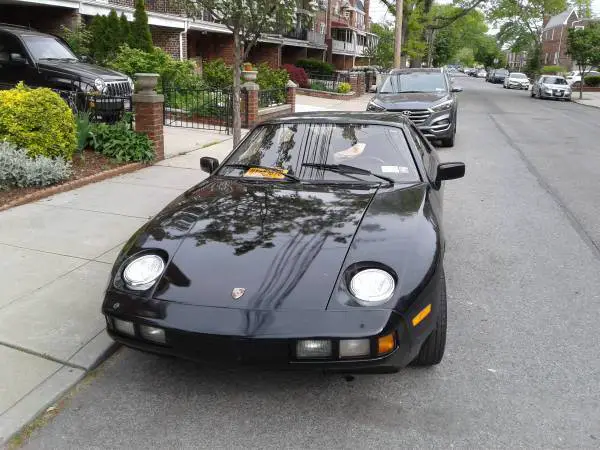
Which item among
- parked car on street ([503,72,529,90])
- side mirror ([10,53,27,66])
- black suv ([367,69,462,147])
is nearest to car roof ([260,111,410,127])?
black suv ([367,69,462,147])

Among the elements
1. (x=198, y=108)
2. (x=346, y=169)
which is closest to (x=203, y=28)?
(x=198, y=108)

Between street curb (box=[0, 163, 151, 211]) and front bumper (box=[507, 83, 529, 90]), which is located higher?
front bumper (box=[507, 83, 529, 90])

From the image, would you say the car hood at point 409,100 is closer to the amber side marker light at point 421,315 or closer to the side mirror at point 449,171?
the side mirror at point 449,171

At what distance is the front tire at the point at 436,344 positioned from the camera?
325cm

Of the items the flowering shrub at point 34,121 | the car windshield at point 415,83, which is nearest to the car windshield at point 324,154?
the flowering shrub at point 34,121

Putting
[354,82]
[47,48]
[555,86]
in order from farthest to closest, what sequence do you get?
[555,86] → [354,82] → [47,48]

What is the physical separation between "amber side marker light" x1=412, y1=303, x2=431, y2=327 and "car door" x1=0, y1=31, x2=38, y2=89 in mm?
9908

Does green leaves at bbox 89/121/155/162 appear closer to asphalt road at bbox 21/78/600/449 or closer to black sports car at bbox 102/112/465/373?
black sports car at bbox 102/112/465/373

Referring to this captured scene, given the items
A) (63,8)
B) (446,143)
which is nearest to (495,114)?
(446,143)

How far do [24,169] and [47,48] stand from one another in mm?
5431

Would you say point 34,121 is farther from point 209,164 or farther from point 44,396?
point 44,396

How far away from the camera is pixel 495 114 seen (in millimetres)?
22047

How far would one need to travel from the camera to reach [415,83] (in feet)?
43.2

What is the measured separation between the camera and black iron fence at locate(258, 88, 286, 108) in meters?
15.2
